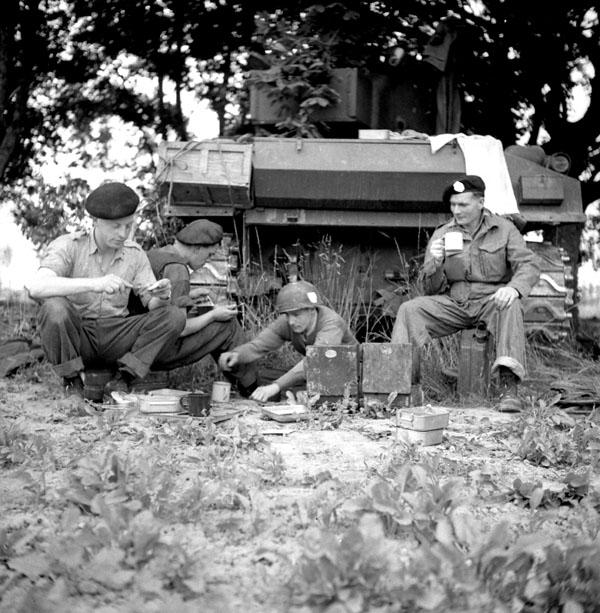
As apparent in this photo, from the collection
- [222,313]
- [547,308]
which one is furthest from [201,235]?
[547,308]

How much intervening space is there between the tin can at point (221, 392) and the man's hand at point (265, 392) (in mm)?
159

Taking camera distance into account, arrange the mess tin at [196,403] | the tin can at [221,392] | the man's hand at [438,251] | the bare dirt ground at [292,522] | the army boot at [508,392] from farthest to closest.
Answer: the man's hand at [438,251] < the tin can at [221,392] < the army boot at [508,392] < the mess tin at [196,403] < the bare dirt ground at [292,522]

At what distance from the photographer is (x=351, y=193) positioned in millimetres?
7504

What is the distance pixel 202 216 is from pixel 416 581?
5405 millimetres

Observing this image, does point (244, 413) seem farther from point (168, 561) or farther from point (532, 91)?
point (532, 91)

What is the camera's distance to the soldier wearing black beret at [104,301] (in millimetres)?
5445

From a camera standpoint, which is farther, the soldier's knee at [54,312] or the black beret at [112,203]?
the black beret at [112,203]

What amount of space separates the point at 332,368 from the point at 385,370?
272mm

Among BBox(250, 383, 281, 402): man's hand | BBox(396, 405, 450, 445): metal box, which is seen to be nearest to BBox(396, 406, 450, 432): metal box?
BBox(396, 405, 450, 445): metal box

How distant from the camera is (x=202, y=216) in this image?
7566mm

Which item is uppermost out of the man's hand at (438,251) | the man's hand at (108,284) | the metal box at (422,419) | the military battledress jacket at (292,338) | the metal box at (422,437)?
the man's hand at (438,251)

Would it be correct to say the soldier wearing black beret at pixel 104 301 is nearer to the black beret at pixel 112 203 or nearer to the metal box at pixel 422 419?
the black beret at pixel 112 203

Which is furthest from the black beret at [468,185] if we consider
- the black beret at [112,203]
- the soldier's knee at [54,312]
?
the soldier's knee at [54,312]

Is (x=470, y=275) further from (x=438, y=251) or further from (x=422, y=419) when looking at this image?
(x=422, y=419)
